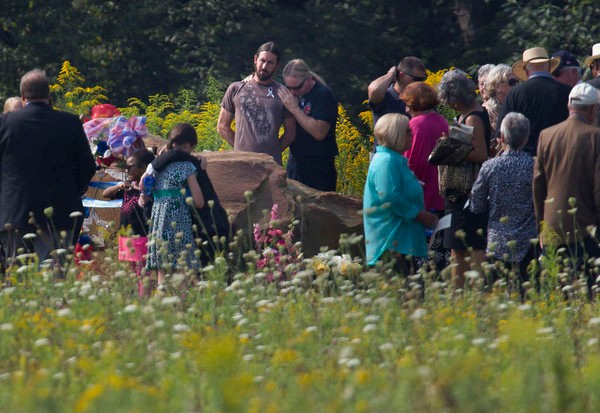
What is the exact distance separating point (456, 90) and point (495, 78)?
3.60 feet

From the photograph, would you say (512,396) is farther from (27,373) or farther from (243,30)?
(243,30)

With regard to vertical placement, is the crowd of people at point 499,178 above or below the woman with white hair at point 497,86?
below

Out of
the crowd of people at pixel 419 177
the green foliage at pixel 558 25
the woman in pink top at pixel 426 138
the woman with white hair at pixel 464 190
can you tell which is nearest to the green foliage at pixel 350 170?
the crowd of people at pixel 419 177

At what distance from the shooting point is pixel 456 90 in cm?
874

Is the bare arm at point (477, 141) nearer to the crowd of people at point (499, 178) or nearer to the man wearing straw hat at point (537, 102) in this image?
the crowd of people at point (499, 178)

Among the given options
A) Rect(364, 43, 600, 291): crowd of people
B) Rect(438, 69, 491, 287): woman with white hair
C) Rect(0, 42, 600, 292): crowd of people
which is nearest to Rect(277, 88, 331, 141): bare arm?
Rect(0, 42, 600, 292): crowd of people

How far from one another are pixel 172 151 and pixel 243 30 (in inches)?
573

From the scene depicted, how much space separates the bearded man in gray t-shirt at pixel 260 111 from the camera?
10109mm

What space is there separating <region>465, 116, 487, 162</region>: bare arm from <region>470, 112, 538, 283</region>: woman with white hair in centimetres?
42

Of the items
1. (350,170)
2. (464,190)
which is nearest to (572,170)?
(464,190)

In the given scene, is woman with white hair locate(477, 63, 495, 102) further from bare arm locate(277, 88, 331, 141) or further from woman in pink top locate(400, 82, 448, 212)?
bare arm locate(277, 88, 331, 141)

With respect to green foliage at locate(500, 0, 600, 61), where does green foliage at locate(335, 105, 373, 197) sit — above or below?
below

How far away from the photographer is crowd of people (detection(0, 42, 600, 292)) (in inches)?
310

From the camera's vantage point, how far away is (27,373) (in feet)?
17.6
